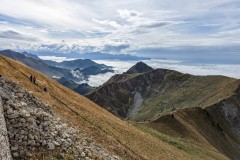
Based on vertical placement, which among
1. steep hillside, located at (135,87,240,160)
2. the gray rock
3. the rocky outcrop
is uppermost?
the rocky outcrop

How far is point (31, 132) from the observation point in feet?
90.1

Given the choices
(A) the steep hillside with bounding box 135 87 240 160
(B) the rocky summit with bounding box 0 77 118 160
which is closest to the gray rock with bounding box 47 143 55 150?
(B) the rocky summit with bounding box 0 77 118 160

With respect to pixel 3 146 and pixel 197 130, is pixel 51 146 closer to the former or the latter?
pixel 3 146

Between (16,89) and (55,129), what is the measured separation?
596cm

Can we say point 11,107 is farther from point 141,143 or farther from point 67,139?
point 141,143

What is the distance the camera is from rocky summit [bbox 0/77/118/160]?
86.6 feet

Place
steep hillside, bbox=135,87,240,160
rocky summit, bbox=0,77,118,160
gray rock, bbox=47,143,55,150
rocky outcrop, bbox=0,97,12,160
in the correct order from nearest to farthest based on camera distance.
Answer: rocky outcrop, bbox=0,97,12,160 < rocky summit, bbox=0,77,118,160 < gray rock, bbox=47,143,55,150 < steep hillside, bbox=135,87,240,160

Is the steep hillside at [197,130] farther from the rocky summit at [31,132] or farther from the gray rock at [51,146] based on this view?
the gray rock at [51,146]

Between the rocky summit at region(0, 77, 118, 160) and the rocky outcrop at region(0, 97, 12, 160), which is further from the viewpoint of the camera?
the rocky summit at region(0, 77, 118, 160)

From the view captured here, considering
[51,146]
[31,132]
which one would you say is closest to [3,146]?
[31,132]

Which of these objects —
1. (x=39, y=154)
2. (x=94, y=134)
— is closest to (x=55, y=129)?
(x=39, y=154)

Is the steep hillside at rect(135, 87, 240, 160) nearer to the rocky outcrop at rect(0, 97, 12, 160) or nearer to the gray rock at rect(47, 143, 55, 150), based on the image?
the gray rock at rect(47, 143, 55, 150)

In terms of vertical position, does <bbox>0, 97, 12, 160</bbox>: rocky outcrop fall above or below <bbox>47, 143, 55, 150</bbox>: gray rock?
above

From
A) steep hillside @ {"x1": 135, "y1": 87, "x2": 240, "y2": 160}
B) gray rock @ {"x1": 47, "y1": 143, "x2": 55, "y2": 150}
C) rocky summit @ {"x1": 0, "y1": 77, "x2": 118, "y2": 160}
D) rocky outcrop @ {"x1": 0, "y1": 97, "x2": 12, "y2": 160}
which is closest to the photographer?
rocky outcrop @ {"x1": 0, "y1": 97, "x2": 12, "y2": 160}
